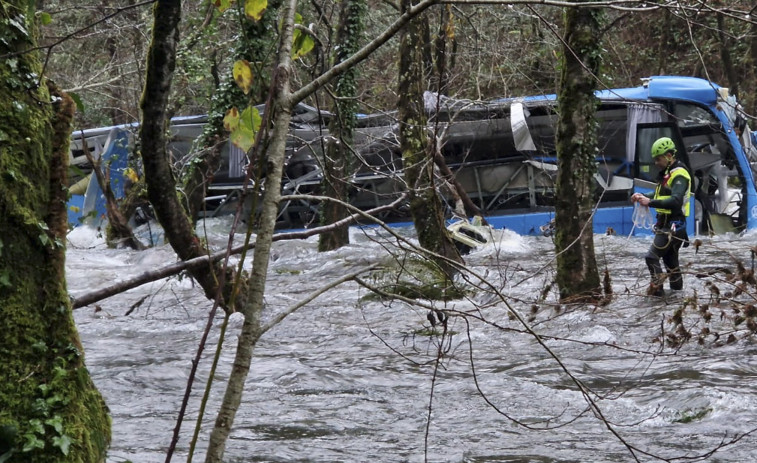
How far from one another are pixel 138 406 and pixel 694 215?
1364cm

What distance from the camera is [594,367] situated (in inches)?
342

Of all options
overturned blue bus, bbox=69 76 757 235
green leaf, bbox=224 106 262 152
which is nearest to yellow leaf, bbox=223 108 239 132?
green leaf, bbox=224 106 262 152

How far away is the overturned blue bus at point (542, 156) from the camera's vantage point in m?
18.7

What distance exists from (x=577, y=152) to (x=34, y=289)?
826 centimetres

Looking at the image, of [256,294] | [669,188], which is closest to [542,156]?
[669,188]

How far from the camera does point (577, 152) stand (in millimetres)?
10750

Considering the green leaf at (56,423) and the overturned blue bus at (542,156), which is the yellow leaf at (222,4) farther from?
the overturned blue bus at (542,156)

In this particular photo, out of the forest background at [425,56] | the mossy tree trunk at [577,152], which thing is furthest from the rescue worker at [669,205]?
the forest background at [425,56]

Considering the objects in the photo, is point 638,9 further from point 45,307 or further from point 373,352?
point 373,352

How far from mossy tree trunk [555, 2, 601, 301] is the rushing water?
550mm

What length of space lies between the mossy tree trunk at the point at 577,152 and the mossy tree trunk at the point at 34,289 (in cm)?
766

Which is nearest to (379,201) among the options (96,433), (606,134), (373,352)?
(606,134)

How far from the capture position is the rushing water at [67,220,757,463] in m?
6.21

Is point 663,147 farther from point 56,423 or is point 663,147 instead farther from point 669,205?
point 56,423
